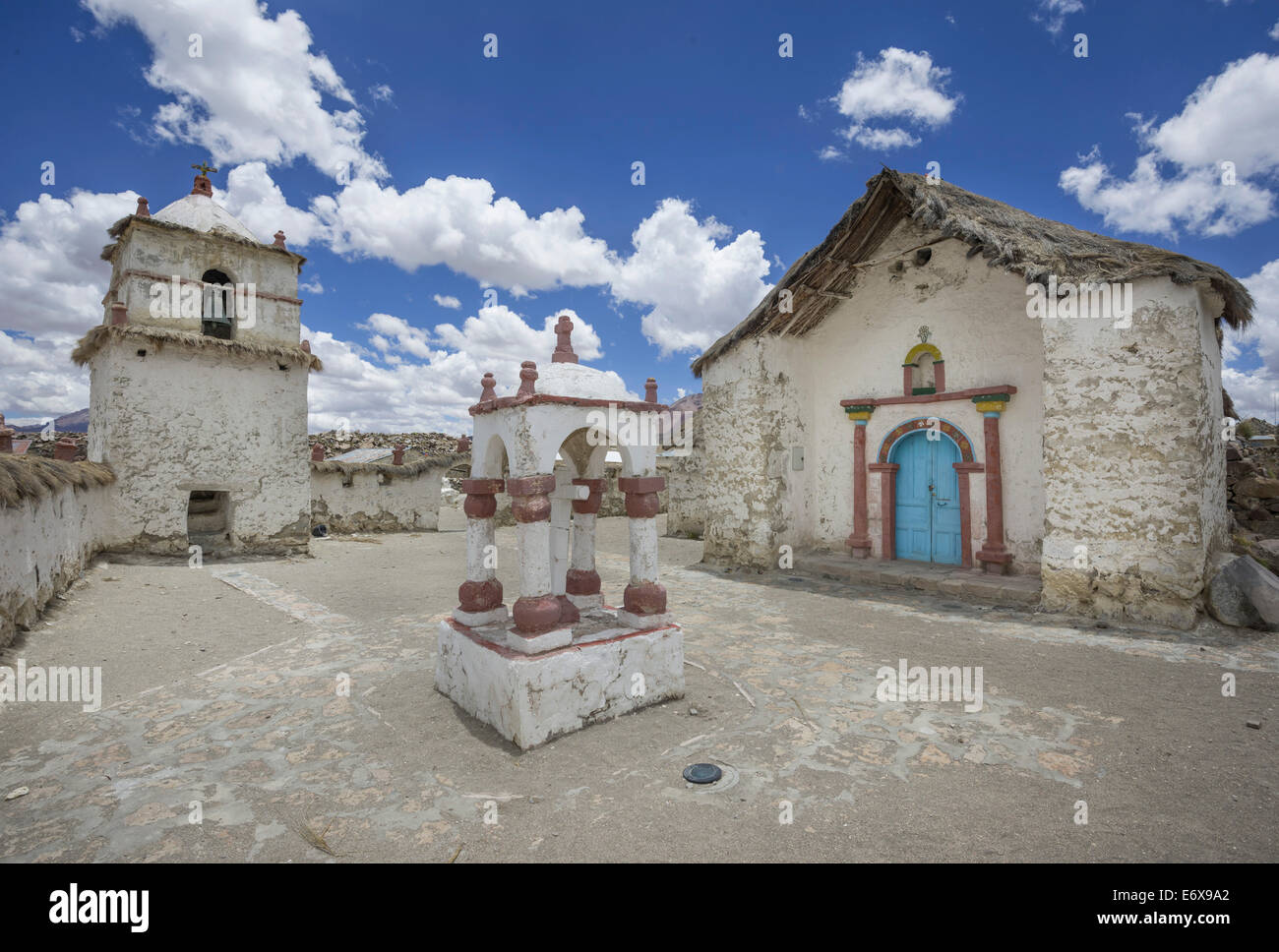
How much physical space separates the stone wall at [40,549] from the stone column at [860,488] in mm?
10703

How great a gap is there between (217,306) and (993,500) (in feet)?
46.7

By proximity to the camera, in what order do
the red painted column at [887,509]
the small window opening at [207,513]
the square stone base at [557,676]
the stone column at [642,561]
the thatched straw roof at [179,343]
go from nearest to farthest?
the square stone base at [557,676]
the stone column at [642,561]
the red painted column at [887,509]
the thatched straw roof at [179,343]
the small window opening at [207,513]

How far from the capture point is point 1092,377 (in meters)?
6.99

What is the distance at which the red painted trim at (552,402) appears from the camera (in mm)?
4418

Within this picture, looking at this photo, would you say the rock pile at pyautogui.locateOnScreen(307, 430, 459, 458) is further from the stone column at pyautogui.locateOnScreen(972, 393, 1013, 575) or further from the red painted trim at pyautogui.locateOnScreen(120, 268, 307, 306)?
the stone column at pyautogui.locateOnScreen(972, 393, 1013, 575)

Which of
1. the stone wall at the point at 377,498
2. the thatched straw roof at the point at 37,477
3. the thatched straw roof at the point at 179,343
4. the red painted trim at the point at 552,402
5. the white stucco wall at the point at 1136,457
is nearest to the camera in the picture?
the red painted trim at the point at 552,402

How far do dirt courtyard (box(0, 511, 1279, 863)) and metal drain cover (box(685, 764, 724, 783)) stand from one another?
84 millimetres

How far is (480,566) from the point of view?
5.00 meters

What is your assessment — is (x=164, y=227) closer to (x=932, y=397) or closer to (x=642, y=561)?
(x=642, y=561)

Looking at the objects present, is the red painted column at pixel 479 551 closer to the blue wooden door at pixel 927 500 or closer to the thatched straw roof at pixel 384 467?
the blue wooden door at pixel 927 500

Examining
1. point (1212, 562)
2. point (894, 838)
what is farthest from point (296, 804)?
point (1212, 562)

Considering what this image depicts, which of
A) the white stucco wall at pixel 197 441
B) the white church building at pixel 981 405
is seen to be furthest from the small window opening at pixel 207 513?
the white church building at pixel 981 405

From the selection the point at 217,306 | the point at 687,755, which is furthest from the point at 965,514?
the point at 217,306
